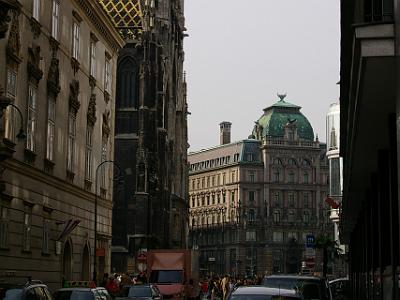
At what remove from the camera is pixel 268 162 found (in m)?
156

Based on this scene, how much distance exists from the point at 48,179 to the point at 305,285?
44.1 feet

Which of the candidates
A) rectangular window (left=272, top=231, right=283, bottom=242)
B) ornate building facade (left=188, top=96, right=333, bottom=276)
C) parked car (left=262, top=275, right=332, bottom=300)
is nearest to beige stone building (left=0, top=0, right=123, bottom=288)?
parked car (left=262, top=275, right=332, bottom=300)

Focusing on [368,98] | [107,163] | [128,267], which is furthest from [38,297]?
[128,267]

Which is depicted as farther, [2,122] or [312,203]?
[312,203]

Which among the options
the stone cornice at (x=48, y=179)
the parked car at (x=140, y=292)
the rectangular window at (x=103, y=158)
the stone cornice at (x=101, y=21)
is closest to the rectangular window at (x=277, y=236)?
the stone cornice at (x=101, y=21)

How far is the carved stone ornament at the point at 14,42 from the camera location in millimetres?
28080

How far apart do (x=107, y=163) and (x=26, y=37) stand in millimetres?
16793

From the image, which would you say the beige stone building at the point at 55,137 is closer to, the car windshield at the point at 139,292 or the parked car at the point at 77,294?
the car windshield at the point at 139,292

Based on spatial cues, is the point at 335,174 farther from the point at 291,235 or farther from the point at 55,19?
the point at 291,235

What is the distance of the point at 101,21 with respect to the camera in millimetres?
43219

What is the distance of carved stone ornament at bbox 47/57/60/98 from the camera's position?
33.7 metres

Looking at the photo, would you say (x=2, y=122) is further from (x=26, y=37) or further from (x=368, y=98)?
(x=368, y=98)

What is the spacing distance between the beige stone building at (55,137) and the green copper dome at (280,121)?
109 m

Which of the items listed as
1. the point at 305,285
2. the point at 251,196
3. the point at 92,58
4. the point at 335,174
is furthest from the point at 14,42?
the point at 251,196
